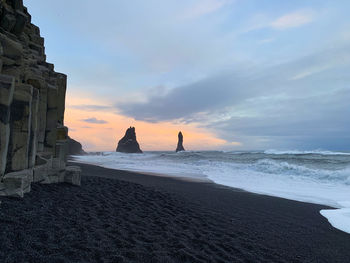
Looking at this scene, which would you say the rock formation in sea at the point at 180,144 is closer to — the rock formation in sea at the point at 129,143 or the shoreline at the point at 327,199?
the rock formation in sea at the point at 129,143

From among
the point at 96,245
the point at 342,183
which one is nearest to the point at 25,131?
the point at 96,245

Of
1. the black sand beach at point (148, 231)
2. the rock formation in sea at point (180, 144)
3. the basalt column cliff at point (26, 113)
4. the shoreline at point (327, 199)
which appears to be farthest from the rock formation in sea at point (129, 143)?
the black sand beach at point (148, 231)

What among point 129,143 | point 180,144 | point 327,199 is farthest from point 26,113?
point 180,144

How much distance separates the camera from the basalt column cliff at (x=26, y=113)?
400cm

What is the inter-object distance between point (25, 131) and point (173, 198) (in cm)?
420

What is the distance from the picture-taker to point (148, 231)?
13.1 ft

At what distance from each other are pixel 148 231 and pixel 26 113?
123 inches

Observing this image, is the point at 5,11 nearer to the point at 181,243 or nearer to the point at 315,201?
the point at 181,243

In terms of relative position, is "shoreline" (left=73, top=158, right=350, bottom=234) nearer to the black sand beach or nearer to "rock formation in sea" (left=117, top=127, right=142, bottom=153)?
the black sand beach

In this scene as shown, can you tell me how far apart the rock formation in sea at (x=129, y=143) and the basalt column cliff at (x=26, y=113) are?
73139 millimetres

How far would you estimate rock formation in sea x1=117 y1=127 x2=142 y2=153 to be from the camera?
79.4 metres

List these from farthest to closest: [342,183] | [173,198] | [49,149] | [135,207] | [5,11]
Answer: [342,183] → [173,198] → [49,149] → [135,207] → [5,11]

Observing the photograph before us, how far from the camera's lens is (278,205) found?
768 centimetres

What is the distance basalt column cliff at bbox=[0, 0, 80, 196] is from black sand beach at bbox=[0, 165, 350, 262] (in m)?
0.42
